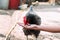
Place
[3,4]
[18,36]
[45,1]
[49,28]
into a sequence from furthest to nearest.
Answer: [45,1]
[3,4]
[18,36]
[49,28]

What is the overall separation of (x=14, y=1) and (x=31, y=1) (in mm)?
467

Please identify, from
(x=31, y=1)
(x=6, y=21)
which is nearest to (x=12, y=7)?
(x=31, y=1)

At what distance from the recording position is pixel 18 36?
233 cm

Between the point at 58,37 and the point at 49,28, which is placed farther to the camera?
the point at 58,37

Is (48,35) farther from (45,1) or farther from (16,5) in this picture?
(45,1)

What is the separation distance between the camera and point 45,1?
5.09 metres

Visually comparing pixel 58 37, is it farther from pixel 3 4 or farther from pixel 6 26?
pixel 3 4

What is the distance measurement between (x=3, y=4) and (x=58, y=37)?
252 centimetres

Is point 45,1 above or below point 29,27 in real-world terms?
below

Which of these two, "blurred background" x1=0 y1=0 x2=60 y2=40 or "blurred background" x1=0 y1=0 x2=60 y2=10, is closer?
"blurred background" x1=0 y1=0 x2=60 y2=40

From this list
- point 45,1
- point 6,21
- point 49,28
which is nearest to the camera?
point 49,28

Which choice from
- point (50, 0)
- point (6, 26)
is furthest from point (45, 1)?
point (6, 26)

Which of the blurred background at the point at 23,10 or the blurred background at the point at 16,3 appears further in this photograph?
the blurred background at the point at 16,3

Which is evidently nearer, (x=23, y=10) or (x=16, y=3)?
(x=23, y=10)
